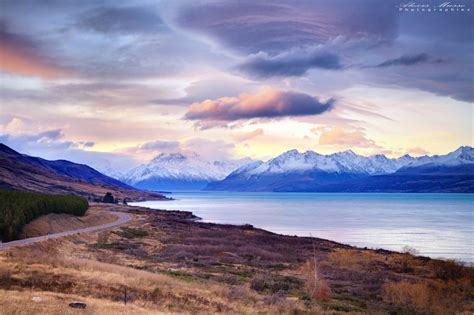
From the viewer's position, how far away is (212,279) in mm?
40312

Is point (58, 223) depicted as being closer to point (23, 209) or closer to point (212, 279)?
point (23, 209)

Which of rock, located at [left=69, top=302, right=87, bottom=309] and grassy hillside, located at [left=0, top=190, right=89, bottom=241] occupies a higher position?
grassy hillside, located at [left=0, top=190, right=89, bottom=241]


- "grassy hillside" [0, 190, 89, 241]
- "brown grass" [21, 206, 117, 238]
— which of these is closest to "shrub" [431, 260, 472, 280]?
"grassy hillside" [0, 190, 89, 241]

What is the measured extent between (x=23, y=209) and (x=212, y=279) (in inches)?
1279

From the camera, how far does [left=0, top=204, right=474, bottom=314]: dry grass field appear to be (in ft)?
90.1

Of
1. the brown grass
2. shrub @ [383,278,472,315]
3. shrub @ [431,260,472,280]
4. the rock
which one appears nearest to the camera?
the rock

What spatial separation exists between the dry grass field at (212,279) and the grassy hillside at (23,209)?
2038mm

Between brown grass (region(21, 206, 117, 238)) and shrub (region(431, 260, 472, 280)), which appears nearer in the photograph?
shrub (region(431, 260, 472, 280))

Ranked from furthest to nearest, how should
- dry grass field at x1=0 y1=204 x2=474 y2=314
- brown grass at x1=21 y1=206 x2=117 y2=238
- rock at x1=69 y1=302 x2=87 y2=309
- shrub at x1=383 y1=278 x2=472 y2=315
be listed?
brown grass at x1=21 y1=206 x2=117 y2=238 → shrub at x1=383 y1=278 x2=472 y2=315 → dry grass field at x1=0 y1=204 x2=474 y2=314 → rock at x1=69 y1=302 x2=87 y2=309

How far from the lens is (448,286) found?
140 ft

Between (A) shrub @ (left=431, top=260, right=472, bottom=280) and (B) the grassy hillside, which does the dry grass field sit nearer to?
(A) shrub @ (left=431, top=260, right=472, bottom=280)

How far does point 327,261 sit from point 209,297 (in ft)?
100

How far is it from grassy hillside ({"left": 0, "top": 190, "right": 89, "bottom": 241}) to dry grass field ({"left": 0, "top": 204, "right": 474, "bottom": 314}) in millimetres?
2038

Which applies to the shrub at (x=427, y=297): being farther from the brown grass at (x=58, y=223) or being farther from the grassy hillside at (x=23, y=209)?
the brown grass at (x=58, y=223)
